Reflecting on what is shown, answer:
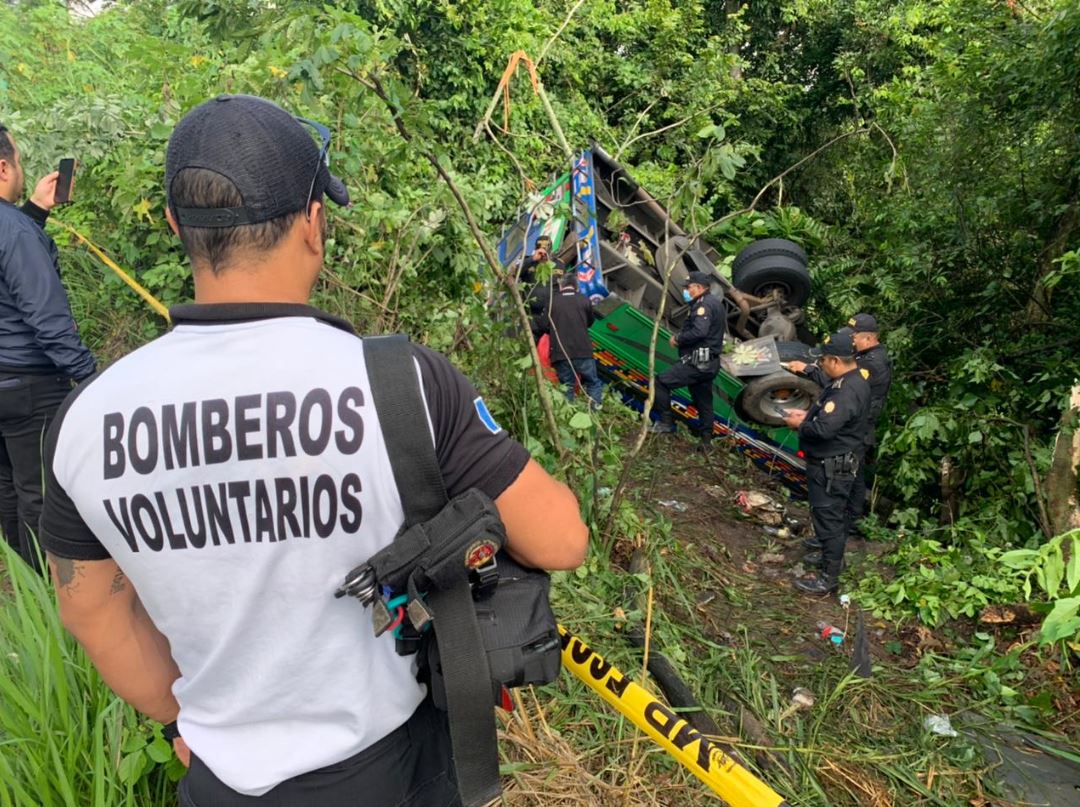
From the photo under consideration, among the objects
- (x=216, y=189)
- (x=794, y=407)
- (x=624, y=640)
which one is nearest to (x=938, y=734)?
(x=624, y=640)

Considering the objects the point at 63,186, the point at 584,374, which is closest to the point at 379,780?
the point at 63,186

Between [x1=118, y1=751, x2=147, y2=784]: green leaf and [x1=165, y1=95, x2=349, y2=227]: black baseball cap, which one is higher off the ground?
[x1=165, y1=95, x2=349, y2=227]: black baseball cap

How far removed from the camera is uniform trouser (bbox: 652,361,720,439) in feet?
21.2

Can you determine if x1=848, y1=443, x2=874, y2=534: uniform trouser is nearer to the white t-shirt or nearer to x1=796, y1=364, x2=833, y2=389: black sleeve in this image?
x1=796, y1=364, x2=833, y2=389: black sleeve

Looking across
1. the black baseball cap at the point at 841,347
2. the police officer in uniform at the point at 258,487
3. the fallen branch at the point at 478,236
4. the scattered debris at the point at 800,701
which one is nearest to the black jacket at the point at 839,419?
the black baseball cap at the point at 841,347

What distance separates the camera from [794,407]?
664 centimetres

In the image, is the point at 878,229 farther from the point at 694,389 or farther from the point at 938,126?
the point at 694,389

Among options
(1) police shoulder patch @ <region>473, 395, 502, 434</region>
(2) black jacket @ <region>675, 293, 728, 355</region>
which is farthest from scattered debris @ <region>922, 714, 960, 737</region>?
(2) black jacket @ <region>675, 293, 728, 355</region>

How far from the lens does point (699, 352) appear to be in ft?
20.8

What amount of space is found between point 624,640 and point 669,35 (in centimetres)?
1078

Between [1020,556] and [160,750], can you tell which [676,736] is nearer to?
[1020,556]

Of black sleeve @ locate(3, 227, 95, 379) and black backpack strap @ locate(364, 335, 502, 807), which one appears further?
black sleeve @ locate(3, 227, 95, 379)

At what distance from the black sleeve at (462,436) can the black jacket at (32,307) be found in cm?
257

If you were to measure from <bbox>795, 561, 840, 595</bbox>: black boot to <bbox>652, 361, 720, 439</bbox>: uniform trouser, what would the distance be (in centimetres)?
212
